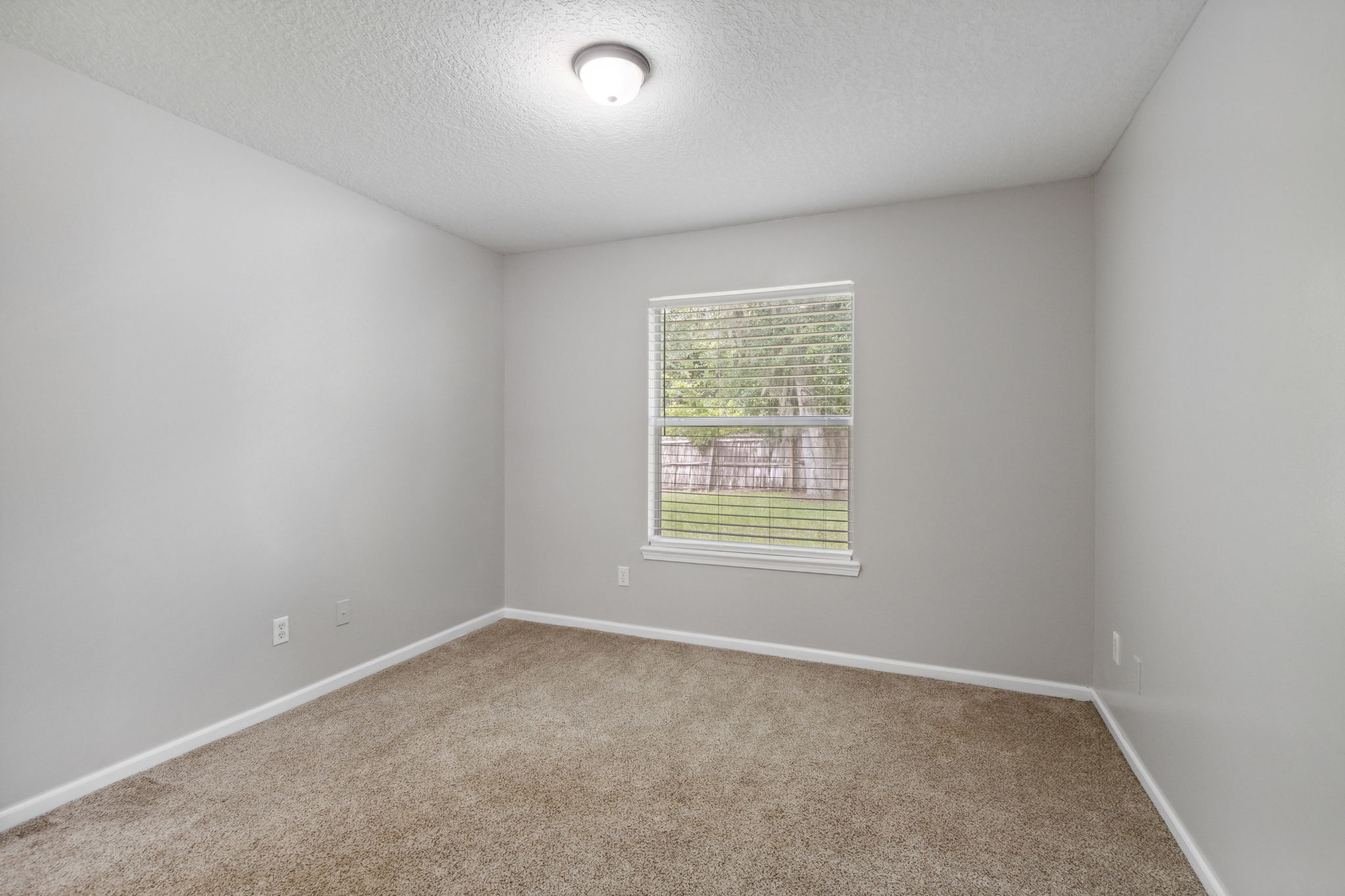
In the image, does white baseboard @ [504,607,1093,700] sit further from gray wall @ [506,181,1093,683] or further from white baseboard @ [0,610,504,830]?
white baseboard @ [0,610,504,830]

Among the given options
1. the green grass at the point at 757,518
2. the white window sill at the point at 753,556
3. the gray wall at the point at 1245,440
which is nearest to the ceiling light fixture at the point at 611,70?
the gray wall at the point at 1245,440

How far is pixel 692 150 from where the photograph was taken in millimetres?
2592

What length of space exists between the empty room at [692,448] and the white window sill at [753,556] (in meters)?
0.02

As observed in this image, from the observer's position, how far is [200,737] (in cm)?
240

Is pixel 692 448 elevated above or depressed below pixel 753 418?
below

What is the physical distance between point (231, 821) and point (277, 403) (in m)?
1.60

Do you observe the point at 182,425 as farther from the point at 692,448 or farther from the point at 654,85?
the point at 692,448

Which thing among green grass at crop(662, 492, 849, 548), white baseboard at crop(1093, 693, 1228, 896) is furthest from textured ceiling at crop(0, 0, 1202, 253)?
white baseboard at crop(1093, 693, 1228, 896)

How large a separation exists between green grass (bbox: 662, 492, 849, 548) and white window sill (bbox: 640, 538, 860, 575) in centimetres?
5

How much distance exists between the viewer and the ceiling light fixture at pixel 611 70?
189 centimetres

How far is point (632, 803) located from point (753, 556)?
168cm

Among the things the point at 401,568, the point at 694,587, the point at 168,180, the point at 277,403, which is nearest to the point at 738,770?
the point at 694,587

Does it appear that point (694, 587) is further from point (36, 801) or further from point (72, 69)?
point (72, 69)

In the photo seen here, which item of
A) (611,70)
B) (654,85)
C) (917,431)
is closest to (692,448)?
(917,431)
